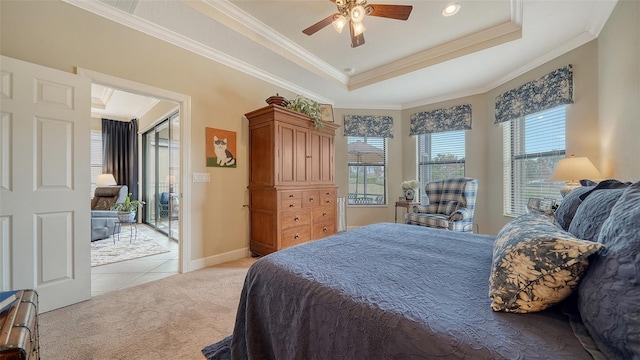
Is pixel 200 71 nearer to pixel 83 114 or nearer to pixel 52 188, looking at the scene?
pixel 83 114

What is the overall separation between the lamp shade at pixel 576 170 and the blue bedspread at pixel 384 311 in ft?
5.31

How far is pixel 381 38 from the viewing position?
294 centimetres

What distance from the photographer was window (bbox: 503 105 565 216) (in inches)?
118

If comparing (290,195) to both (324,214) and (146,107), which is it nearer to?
(324,214)

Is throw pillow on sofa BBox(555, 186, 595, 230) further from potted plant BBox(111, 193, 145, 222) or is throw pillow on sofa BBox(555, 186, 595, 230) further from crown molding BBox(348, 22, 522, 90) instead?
potted plant BBox(111, 193, 145, 222)

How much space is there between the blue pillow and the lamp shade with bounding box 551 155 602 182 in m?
2.15

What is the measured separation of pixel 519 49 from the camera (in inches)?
113

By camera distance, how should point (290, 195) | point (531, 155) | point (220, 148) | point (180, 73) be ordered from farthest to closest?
point (531, 155) → point (290, 195) → point (220, 148) → point (180, 73)

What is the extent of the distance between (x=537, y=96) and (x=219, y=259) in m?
4.65

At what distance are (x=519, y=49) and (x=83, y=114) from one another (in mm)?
4699

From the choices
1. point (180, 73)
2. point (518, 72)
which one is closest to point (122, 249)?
point (180, 73)

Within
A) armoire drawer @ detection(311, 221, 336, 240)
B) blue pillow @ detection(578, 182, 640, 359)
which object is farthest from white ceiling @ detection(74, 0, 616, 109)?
blue pillow @ detection(578, 182, 640, 359)

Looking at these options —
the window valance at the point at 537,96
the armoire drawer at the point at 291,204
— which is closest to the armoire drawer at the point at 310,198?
the armoire drawer at the point at 291,204

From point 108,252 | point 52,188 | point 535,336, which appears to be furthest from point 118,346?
point 108,252
